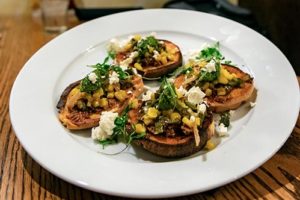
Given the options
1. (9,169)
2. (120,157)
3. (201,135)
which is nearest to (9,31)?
(9,169)

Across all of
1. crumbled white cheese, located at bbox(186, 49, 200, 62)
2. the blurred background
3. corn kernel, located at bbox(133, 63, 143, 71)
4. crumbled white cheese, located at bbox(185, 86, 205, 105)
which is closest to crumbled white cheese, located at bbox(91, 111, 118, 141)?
crumbled white cheese, located at bbox(185, 86, 205, 105)

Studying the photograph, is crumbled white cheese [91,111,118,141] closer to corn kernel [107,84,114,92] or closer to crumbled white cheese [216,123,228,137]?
corn kernel [107,84,114,92]

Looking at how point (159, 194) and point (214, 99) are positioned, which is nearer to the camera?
point (159, 194)

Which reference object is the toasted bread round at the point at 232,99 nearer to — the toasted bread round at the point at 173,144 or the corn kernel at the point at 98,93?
the toasted bread round at the point at 173,144

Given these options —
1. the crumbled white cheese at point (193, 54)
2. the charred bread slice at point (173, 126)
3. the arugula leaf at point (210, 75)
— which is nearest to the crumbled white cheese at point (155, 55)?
the crumbled white cheese at point (193, 54)

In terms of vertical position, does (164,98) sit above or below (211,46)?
above

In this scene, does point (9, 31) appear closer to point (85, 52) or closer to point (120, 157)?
point (85, 52)

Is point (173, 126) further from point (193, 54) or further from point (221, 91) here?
point (193, 54)
